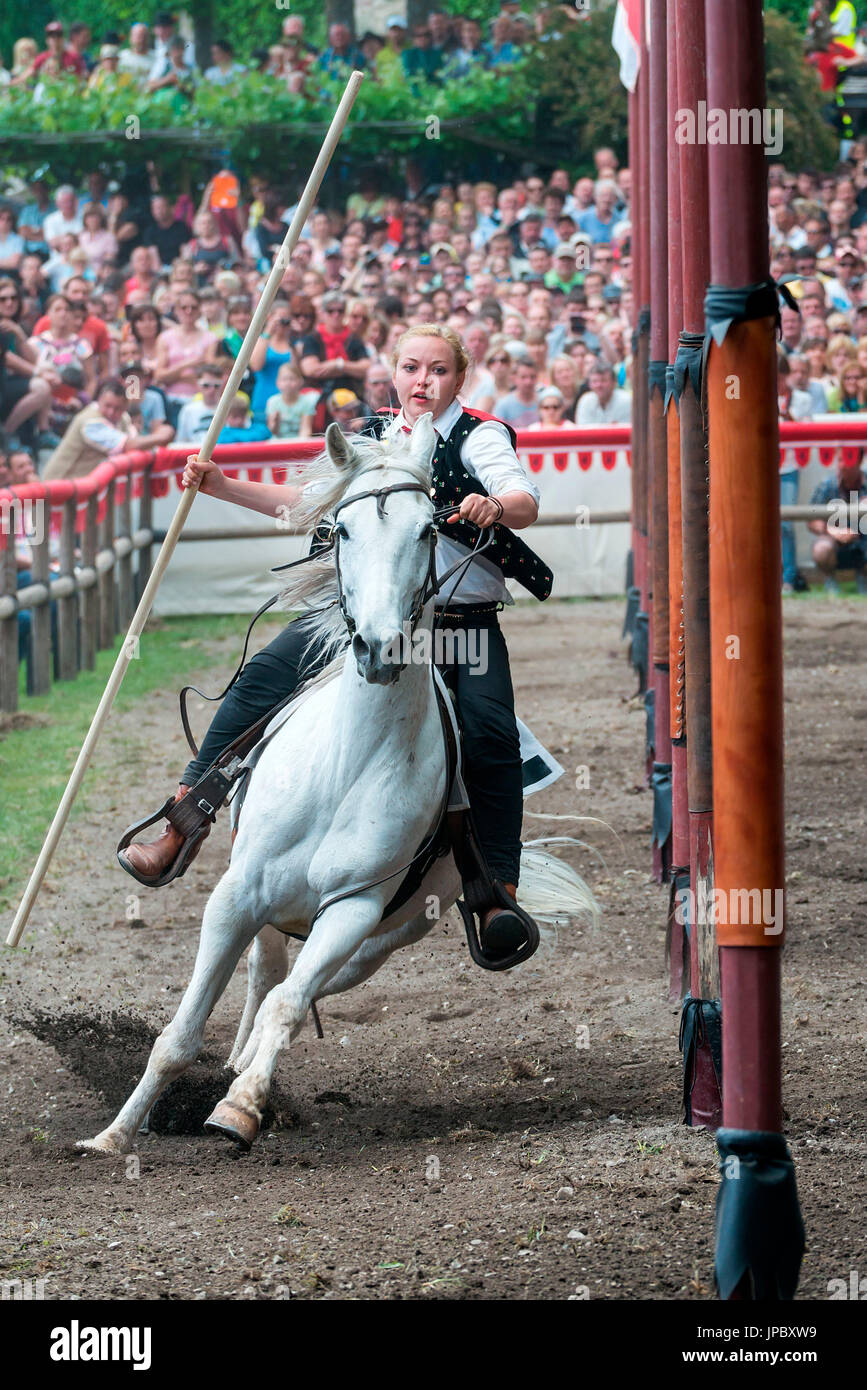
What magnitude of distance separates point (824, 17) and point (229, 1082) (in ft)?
77.0

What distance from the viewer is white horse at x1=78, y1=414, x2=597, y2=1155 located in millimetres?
4648

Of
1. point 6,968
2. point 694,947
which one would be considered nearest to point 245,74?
point 6,968

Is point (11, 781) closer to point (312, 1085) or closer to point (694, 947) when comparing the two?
point (312, 1085)

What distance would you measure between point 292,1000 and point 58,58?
23310 millimetres

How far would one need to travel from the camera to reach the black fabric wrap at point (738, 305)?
3453 millimetres

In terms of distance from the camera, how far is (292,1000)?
467cm

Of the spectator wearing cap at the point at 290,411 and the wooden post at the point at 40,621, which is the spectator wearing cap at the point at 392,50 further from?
the wooden post at the point at 40,621

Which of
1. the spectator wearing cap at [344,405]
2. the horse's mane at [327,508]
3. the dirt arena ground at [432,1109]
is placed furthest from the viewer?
the spectator wearing cap at [344,405]

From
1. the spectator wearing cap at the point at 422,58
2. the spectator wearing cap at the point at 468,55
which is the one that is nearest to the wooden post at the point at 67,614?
the spectator wearing cap at the point at 422,58

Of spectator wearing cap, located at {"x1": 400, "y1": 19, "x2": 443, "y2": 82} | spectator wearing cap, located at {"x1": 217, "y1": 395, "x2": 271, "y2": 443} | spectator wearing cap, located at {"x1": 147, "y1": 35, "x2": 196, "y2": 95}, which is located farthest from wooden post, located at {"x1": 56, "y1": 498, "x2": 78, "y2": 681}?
spectator wearing cap, located at {"x1": 400, "y1": 19, "x2": 443, "y2": 82}

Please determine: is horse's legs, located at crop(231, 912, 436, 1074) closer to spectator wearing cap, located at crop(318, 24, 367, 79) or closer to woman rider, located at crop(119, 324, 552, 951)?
woman rider, located at crop(119, 324, 552, 951)

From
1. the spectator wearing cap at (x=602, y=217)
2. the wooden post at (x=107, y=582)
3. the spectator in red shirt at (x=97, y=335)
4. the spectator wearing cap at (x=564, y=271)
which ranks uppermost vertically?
the spectator wearing cap at (x=602, y=217)

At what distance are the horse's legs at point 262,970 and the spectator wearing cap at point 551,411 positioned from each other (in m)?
10.5

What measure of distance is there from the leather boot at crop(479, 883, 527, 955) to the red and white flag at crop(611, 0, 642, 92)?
5441 millimetres
